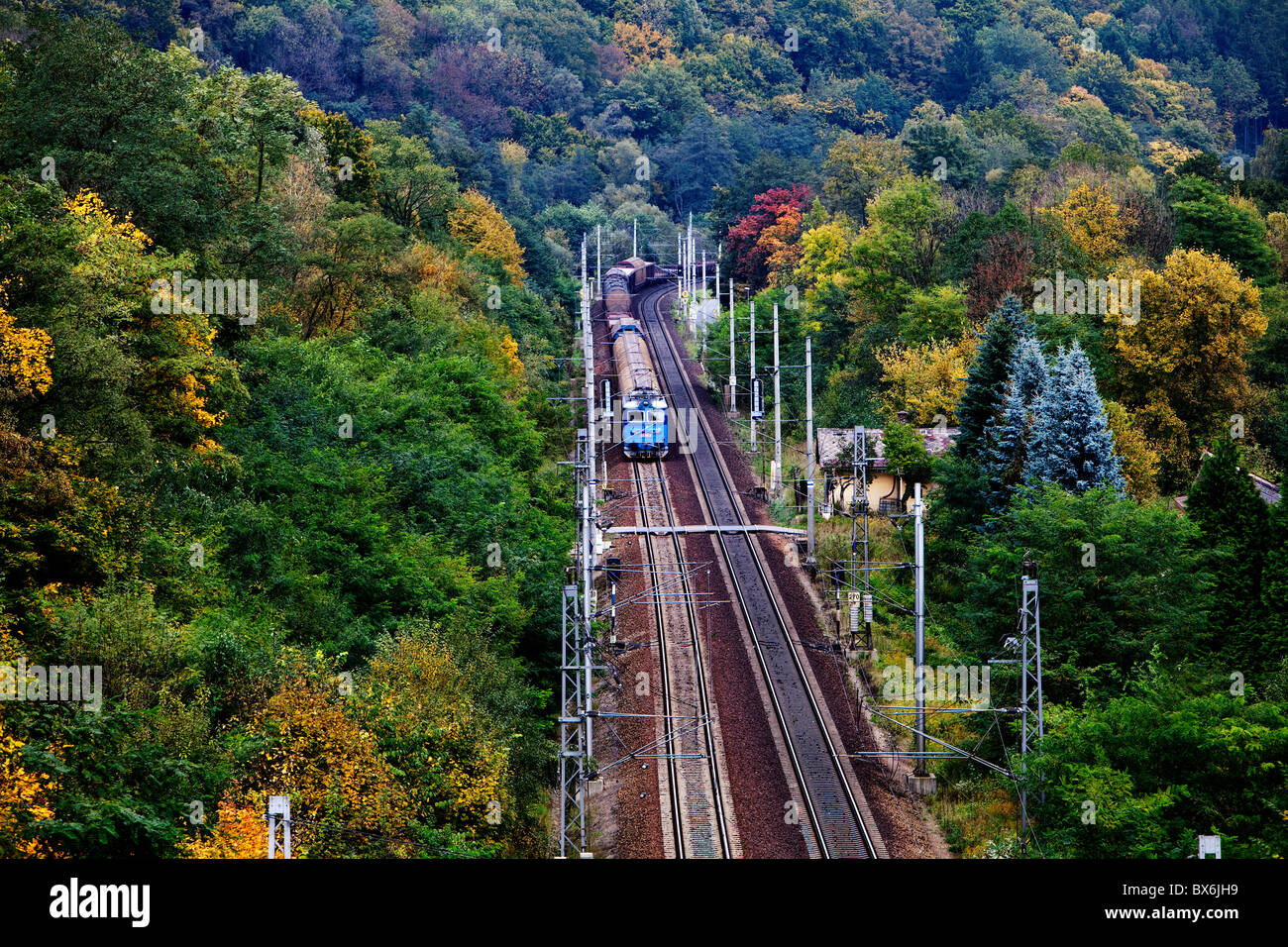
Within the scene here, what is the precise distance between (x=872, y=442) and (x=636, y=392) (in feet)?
38.7

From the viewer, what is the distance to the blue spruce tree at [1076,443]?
40.6m

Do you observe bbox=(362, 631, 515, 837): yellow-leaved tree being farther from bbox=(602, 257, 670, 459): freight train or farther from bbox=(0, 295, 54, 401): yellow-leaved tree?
bbox=(602, 257, 670, 459): freight train

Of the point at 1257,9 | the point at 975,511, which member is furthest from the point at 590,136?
the point at 975,511

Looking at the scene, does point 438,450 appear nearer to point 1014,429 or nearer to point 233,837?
point 1014,429

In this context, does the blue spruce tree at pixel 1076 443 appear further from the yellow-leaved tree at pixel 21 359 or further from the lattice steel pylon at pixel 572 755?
the yellow-leaved tree at pixel 21 359

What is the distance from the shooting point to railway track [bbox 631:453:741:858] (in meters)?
28.7

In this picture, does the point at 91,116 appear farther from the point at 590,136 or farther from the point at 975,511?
the point at 590,136

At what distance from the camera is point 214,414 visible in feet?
115

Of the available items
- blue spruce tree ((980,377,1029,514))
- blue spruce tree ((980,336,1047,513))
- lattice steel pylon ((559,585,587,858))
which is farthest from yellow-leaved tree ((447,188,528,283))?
lattice steel pylon ((559,585,587,858))

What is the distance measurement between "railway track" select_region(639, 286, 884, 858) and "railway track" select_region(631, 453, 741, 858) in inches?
67.2

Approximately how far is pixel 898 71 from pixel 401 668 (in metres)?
153

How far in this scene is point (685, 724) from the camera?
3422 centimetres

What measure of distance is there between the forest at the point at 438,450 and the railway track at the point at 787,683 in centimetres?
288

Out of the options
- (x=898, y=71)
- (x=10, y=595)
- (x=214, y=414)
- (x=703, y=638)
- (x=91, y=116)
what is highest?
(x=898, y=71)
